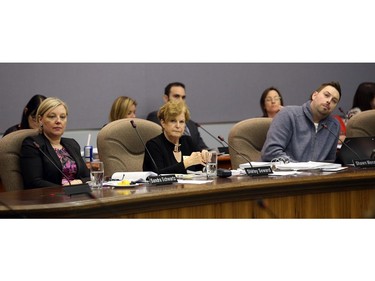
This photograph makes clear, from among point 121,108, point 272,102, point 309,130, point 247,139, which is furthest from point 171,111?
point 272,102

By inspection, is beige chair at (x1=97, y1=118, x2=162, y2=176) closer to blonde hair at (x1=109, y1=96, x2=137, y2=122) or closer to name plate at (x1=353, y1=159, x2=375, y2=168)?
name plate at (x1=353, y1=159, x2=375, y2=168)

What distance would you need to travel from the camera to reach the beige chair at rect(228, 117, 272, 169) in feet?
15.6

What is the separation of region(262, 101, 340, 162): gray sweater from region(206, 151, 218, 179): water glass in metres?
0.87

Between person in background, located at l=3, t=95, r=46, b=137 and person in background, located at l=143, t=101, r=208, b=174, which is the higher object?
person in background, located at l=3, t=95, r=46, b=137

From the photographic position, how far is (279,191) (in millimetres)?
3549

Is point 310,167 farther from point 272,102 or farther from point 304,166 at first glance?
point 272,102

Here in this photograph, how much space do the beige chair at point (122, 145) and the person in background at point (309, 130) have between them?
0.79m

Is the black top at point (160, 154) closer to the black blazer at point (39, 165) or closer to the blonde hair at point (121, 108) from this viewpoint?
the black blazer at point (39, 165)

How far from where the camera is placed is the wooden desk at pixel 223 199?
2902 mm

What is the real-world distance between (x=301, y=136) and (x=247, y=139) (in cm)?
37

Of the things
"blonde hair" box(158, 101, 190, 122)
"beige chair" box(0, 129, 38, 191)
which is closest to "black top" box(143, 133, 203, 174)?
"blonde hair" box(158, 101, 190, 122)

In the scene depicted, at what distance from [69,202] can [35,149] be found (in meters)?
1.03

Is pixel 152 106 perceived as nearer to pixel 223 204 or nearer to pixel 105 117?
pixel 105 117
